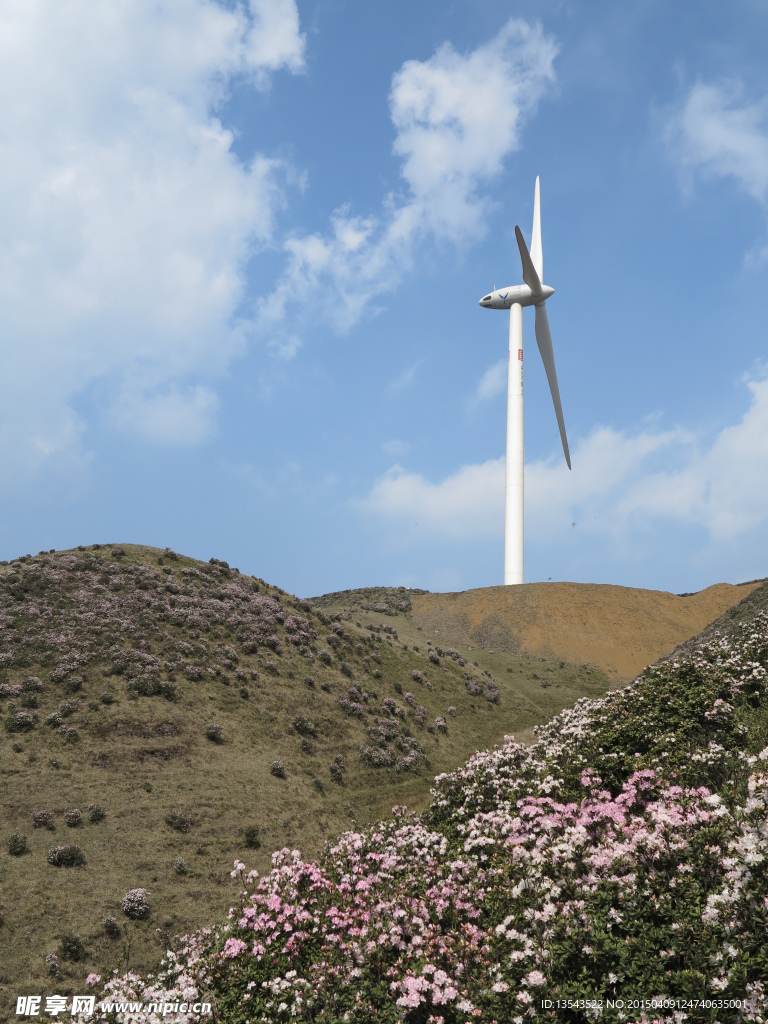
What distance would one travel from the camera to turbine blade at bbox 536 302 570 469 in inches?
2857

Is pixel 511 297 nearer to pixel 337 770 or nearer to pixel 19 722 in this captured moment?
pixel 337 770

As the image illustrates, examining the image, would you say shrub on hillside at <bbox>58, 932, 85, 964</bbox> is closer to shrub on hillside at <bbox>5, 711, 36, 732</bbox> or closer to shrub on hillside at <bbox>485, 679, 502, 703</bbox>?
shrub on hillside at <bbox>5, 711, 36, 732</bbox>

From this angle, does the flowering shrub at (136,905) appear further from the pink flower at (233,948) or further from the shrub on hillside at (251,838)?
the pink flower at (233,948)

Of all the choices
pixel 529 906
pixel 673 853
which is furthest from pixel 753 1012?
pixel 529 906

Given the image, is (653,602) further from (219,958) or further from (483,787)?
(219,958)

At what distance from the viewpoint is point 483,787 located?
18859 millimetres

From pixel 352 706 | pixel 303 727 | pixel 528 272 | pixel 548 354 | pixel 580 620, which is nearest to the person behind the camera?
pixel 303 727

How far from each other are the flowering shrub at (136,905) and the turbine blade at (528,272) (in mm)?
59533

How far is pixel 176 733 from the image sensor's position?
33.0 meters

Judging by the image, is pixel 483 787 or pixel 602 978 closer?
pixel 602 978

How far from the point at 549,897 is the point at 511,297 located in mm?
78825

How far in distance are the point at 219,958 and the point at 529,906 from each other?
7.73m

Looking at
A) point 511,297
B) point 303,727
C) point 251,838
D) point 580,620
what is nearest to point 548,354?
point 511,297

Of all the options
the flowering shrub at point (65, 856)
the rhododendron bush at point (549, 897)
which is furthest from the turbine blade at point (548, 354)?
the flowering shrub at point (65, 856)
